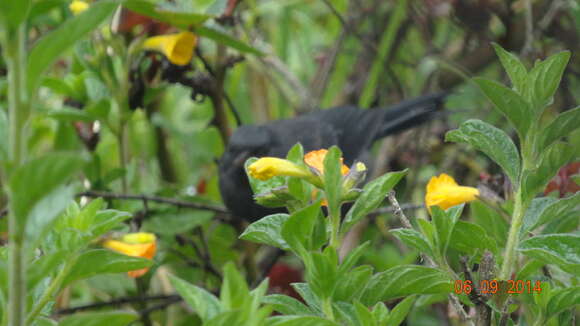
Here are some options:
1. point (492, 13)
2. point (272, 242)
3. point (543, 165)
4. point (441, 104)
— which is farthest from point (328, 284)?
point (441, 104)

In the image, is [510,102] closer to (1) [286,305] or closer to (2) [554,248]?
(2) [554,248]

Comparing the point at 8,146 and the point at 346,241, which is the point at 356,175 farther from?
the point at 346,241

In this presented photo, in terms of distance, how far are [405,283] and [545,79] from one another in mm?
207

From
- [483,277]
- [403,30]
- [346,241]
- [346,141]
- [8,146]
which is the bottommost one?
[346,241]

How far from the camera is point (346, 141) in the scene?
5.87 ft

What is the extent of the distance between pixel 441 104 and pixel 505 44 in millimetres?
256

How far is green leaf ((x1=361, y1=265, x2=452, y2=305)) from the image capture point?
59 cm

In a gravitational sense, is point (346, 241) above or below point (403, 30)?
below

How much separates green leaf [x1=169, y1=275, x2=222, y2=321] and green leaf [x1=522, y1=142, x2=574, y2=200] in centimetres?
28

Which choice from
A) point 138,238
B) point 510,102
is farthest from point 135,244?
point 510,102

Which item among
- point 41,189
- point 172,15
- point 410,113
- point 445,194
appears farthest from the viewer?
point 410,113

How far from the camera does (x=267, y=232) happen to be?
59cm

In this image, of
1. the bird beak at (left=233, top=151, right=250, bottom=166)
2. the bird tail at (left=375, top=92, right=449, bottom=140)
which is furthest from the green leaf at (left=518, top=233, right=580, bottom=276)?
the bird tail at (left=375, top=92, right=449, bottom=140)

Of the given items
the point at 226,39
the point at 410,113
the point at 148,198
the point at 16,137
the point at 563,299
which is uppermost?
the point at 16,137
